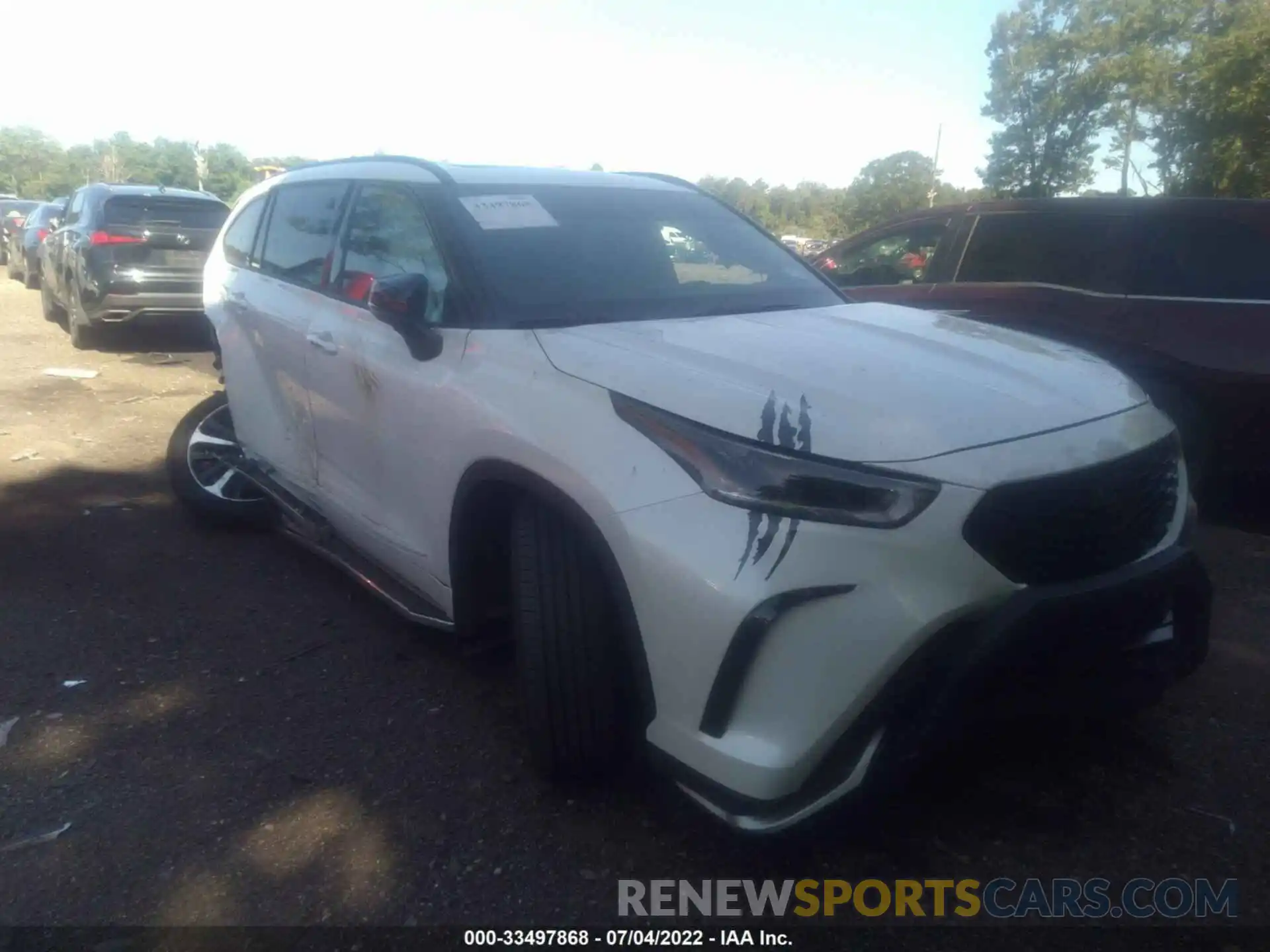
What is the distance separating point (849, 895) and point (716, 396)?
4.11ft

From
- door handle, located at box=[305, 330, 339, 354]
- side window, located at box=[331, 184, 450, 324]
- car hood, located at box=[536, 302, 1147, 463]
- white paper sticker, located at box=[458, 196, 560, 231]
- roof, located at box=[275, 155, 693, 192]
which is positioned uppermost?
roof, located at box=[275, 155, 693, 192]

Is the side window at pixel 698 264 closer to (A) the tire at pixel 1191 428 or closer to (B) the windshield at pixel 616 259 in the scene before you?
(B) the windshield at pixel 616 259

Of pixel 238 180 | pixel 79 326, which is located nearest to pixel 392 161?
pixel 79 326

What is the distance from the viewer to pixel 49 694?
350 cm

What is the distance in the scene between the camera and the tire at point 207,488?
5047 millimetres

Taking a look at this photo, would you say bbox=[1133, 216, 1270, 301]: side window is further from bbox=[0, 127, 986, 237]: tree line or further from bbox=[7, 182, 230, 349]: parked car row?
bbox=[0, 127, 986, 237]: tree line

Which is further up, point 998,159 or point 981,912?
point 998,159

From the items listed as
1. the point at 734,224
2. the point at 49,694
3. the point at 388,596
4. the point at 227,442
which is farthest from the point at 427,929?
the point at 227,442

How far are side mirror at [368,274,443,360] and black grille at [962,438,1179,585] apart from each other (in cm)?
165

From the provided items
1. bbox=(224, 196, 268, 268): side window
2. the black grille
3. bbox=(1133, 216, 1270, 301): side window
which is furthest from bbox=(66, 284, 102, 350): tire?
the black grille

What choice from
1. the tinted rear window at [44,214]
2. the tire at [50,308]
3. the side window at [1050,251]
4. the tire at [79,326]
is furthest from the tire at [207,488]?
the tinted rear window at [44,214]

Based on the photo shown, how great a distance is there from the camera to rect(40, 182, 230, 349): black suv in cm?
1042

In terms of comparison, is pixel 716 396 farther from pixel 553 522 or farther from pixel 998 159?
pixel 998 159

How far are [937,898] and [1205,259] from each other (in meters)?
3.87
